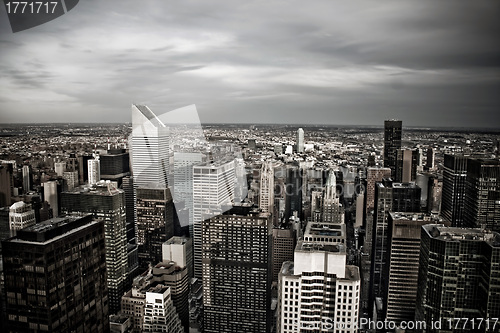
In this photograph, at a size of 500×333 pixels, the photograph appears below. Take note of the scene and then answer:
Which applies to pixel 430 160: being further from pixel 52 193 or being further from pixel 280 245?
pixel 52 193

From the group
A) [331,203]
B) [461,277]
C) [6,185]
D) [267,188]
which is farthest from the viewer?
[331,203]

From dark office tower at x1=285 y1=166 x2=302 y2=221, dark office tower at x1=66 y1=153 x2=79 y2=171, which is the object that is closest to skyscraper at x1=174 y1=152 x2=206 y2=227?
dark office tower at x1=66 y1=153 x2=79 y2=171

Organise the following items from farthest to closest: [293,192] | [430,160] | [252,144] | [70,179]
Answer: [293,192] → [70,179] → [430,160] → [252,144]

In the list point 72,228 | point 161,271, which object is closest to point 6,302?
point 72,228

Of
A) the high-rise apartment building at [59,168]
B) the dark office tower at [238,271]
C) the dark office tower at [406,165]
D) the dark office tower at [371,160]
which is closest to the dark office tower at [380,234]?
the dark office tower at [406,165]

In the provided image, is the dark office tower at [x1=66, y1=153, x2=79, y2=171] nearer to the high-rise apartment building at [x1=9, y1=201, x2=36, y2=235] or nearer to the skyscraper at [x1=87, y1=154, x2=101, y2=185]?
the skyscraper at [x1=87, y1=154, x2=101, y2=185]

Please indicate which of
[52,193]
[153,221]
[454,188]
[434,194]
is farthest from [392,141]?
[52,193]

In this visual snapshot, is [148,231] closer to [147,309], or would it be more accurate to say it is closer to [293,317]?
[147,309]
